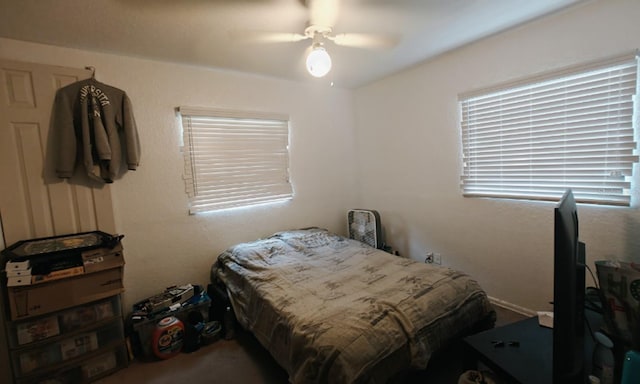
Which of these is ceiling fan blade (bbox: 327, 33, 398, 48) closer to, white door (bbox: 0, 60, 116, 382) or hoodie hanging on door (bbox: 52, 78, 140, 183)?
hoodie hanging on door (bbox: 52, 78, 140, 183)

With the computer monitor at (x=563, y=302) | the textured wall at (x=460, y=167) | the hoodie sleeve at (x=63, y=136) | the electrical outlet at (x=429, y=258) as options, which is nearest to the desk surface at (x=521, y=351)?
the computer monitor at (x=563, y=302)

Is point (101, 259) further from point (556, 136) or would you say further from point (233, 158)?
point (556, 136)

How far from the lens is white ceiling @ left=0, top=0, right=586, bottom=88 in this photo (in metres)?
1.70

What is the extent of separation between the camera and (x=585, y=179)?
1995 millimetres

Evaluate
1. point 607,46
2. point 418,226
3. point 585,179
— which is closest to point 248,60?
point 418,226

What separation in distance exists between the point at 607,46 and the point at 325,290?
252 cm

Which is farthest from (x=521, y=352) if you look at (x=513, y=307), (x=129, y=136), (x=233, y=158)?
(x=129, y=136)

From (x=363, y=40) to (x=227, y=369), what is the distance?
270cm

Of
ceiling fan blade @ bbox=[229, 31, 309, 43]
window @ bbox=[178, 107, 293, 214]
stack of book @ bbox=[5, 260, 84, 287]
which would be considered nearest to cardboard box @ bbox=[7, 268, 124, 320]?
stack of book @ bbox=[5, 260, 84, 287]

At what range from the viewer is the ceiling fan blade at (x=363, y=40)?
6.77 ft

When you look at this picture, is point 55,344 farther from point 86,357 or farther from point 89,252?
point 89,252

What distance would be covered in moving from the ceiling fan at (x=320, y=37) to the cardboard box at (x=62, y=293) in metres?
2.01

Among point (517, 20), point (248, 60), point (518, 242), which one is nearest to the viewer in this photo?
point (517, 20)

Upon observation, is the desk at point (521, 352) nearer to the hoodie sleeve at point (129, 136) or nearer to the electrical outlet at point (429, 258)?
the electrical outlet at point (429, 258)
